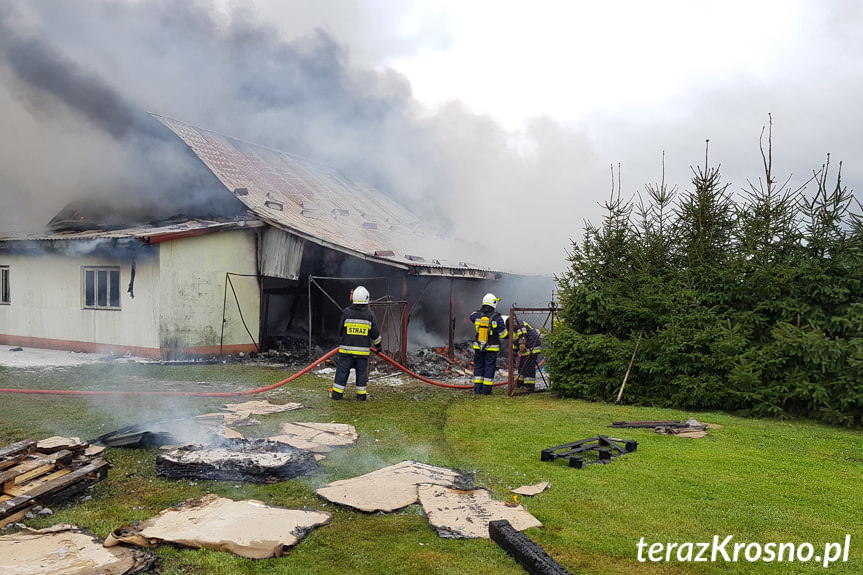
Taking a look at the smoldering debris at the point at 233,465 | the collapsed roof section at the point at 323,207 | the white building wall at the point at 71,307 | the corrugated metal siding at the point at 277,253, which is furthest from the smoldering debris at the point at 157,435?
the corrugated metal siding at the point at 277,253

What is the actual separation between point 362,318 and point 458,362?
21.7 feet

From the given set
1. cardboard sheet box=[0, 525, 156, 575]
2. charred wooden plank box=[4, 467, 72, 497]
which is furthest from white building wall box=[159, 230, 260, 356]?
cardboard sheet box=[0, 525, 156, 575]

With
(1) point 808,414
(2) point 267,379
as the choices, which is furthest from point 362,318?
(1) point 808,414

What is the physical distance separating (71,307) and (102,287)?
1.09 metres

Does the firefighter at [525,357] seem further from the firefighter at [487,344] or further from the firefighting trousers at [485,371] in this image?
the firefighting trousers at [485,371]

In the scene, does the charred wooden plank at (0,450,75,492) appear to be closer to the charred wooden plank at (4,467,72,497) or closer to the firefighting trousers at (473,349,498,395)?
the charred wooden plank at (4,467,72,497)

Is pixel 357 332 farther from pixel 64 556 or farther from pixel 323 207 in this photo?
pixel 323 207

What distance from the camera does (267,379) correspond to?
37.1ft

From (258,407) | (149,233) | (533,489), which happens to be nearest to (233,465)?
(533,489)

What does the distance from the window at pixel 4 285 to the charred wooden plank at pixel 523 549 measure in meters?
16.1

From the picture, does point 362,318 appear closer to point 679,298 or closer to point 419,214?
point 679,298

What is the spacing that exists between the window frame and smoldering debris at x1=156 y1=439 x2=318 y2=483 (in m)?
9.84

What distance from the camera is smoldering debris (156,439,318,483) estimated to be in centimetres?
494

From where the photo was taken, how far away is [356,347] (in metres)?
9.19
